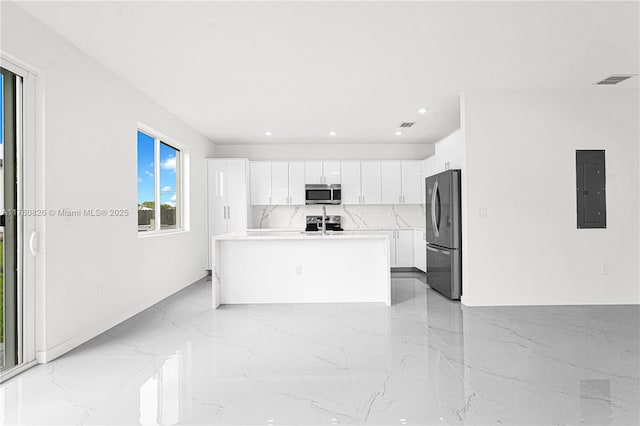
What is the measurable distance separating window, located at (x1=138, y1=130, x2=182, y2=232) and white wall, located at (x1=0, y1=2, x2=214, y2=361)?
0.36 m

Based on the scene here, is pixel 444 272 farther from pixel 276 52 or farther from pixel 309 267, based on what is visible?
pixel 276 52

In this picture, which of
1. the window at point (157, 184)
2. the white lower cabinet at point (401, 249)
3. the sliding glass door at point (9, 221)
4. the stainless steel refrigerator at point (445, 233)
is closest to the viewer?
the sliding glass door at point (9, 221)

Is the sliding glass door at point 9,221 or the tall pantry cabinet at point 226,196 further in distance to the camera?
the tall pantry cabinet at point 226,196

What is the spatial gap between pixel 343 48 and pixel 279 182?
14.5ft

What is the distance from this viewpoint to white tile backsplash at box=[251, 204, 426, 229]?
796 centimetres

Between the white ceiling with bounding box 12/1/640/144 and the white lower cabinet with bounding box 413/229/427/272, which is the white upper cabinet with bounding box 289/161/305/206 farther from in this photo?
the white ceiling with bounding box 12/1/640/144

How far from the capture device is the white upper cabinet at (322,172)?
25.3 ft

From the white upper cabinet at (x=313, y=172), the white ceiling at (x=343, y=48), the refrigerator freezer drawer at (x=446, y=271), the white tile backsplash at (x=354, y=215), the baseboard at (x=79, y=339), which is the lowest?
the baseboard at (x=79, y=339)

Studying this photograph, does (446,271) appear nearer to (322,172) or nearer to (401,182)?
(401,182)

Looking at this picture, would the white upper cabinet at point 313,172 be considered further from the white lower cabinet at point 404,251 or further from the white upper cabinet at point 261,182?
the white lower cabinet at point 404,251

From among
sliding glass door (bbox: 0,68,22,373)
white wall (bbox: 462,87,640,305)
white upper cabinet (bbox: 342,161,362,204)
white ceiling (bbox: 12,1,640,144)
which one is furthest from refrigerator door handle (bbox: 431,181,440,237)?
sliding glass door (bbox: 0,68,22,373)

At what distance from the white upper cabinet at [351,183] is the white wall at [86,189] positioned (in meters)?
3.65

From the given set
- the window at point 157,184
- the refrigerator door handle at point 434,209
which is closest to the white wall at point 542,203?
the refrigerator door handle at point 434,209

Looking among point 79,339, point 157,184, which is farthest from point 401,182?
point 79,339
